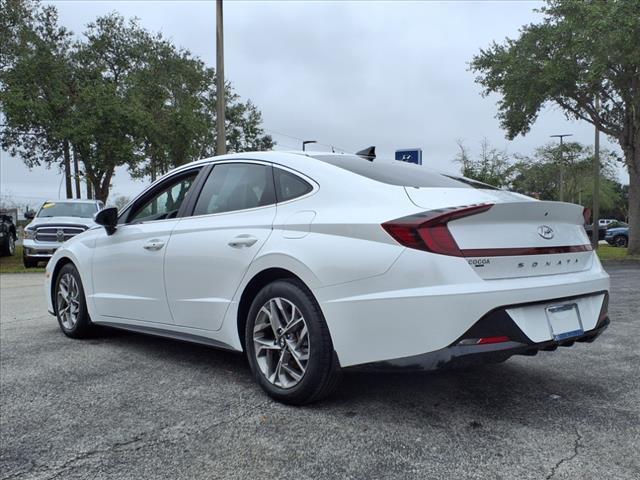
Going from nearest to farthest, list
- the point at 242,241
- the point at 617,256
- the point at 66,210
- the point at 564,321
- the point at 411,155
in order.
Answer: the point at 564,321 < the point at 242,241 < the point at 411,155 < the point at 66,210 < the point at 617,256

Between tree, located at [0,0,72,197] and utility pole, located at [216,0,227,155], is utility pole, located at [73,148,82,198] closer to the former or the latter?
tree, located at [0,0,72,197]

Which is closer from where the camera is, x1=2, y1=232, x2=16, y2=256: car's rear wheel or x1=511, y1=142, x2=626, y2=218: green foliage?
x1=2, y1=232, x2=16, y2=256: car's rear wheel

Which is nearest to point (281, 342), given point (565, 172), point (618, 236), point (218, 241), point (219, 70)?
point (218, 241)

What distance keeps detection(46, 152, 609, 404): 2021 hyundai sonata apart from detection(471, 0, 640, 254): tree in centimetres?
1399

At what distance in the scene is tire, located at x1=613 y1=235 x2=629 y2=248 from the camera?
31453 millimetres

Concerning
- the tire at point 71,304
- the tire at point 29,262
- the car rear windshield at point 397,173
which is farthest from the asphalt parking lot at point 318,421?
the tire at point 29,262

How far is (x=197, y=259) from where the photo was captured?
13.0ft

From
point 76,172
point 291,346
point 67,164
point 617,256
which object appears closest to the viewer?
point 291,346

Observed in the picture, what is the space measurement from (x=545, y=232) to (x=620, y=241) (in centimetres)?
3234

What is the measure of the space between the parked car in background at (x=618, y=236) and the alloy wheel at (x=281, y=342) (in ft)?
107

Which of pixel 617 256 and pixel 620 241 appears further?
pixel 620 241

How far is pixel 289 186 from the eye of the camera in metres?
3.66

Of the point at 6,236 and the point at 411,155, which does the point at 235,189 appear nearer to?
the point at 411,155

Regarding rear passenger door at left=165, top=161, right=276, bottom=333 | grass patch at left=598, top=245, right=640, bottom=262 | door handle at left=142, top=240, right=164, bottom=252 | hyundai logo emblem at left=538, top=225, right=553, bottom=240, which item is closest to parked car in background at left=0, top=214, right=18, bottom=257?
door handle at left=142, top=240, right=164, bottom=252
